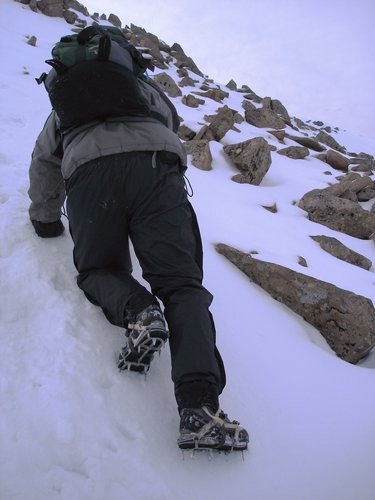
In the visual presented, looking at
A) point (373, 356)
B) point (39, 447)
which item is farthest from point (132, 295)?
point (373, 356)

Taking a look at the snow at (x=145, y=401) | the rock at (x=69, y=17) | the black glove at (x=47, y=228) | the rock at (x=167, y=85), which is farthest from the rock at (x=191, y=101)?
the black glove at (x=47, y=228)

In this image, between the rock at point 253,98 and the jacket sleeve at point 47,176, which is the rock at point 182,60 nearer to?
the rock at point 253,98

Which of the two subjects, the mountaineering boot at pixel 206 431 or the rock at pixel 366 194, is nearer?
the mountaineering boot at pixel 206 431

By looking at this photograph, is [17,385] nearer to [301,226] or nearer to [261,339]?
[261,339]

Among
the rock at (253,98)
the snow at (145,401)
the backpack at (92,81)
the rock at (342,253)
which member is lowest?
the rock at (342,253)

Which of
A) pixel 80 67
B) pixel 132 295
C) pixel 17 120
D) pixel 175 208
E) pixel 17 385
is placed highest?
pixel 80 67

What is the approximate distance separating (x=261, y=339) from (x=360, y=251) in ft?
13.4

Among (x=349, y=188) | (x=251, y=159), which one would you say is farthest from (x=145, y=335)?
(x=349, y=188)

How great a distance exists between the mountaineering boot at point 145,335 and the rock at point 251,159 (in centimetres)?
604

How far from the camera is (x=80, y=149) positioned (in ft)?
6.08

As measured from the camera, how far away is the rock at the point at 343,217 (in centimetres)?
657

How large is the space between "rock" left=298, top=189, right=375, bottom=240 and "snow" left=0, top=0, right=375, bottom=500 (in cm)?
378

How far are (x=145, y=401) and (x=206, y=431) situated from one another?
0.40 metres

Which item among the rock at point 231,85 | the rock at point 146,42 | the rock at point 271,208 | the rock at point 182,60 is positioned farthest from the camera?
the rock at point 231,85
